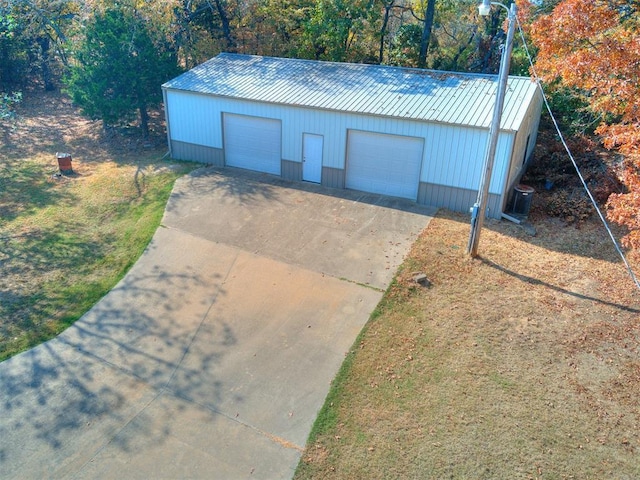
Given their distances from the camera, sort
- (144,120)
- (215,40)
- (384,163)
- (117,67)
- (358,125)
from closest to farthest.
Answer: (358,125), (384,163), (117,67), (144,120), (215,40)

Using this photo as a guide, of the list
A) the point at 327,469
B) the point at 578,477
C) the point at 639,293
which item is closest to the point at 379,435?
the point at 327,469

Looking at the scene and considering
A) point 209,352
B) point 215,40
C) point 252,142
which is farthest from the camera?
point 215,40

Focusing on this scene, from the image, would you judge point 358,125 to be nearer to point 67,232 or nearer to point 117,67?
point 67,232

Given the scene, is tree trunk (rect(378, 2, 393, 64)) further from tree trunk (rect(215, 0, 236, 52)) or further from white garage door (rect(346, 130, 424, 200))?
white garage door (rect(346, 130, 424, 200))

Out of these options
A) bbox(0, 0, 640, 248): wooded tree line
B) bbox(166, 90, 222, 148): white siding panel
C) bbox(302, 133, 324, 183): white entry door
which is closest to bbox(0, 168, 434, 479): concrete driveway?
bbox(302, 133, 324, 183): white entry door

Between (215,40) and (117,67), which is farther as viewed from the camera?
(215,40)

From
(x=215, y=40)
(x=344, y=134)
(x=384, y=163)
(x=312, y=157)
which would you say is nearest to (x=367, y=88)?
(x=344, y=134)

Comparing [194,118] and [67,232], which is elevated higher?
[194,118]
